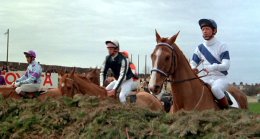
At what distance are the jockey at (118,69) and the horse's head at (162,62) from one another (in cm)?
340

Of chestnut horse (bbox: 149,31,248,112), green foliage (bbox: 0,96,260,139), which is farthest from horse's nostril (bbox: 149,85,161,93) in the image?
green foliage (bbox: 0,96,260,139)

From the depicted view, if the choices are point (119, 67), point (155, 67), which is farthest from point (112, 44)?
point (155, 67)

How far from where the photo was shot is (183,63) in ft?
25.6

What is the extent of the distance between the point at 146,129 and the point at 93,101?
4.96 feet

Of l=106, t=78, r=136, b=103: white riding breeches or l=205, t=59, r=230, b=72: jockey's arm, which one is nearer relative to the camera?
l=205, t=59, r=230, b=72: jockey's arm

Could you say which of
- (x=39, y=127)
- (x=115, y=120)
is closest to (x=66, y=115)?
(x=39, y=127)

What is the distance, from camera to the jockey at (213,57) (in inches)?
319

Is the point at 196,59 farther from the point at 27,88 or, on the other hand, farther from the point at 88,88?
the point at 27,88

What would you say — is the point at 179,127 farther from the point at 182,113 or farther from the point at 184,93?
the point at 184,93

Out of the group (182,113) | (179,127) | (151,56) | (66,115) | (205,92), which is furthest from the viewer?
(205,92)

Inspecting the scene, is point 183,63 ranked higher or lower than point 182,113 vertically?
higher

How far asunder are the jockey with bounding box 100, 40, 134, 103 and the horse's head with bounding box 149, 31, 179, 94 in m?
3.40

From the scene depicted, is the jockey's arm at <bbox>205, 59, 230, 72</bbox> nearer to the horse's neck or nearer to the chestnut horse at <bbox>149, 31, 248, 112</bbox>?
the chestnut horse at <bbox>149, 31, 248, 112</bbox>

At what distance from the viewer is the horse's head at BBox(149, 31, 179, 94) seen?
7.01 m
